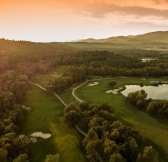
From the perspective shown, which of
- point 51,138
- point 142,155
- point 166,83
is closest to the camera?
point 142,155

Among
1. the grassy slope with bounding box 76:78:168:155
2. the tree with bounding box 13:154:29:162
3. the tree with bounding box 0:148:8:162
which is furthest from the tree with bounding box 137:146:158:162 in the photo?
the tree with bounding box 0:148:8:162

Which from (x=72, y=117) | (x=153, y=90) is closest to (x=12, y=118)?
(x=72, y=117)

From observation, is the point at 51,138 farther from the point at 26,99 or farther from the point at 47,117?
the point at 26,99

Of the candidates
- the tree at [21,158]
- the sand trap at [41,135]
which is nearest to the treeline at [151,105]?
the sand trap at [41,135]

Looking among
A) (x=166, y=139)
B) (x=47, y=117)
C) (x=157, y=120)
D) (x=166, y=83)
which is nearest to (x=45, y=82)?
(x=47, y=117)

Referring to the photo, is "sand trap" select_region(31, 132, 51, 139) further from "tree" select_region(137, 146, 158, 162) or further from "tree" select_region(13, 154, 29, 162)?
"tree" select_region(137, 146, 158, 162)

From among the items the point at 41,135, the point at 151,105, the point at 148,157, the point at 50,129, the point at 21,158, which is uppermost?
the point at 151,105

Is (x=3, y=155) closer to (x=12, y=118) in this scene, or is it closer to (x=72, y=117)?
(x=12, y=118)

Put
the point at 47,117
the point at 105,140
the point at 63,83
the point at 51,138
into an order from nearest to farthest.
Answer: the point at 105,140
the point at 51,138
the point at 47,117
the point at 63,83
